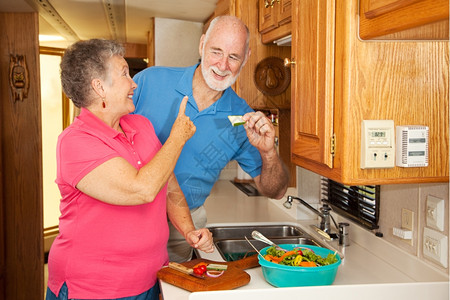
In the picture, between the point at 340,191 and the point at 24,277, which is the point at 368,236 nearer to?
the point at 340,191

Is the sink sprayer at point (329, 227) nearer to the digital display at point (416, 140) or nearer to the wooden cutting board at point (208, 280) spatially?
the wooden cutting board at point (208, 280)

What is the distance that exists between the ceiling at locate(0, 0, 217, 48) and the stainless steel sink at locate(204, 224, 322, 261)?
1.89 m

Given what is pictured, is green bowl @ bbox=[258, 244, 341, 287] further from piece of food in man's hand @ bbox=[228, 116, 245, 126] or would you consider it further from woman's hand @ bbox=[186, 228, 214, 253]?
piece of food in man's hand @ bbox=[228, 116, 245, 126]

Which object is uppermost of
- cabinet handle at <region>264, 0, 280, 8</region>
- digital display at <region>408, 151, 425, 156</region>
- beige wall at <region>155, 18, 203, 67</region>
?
beige wall at <region>155, 18, 203, 67</region>

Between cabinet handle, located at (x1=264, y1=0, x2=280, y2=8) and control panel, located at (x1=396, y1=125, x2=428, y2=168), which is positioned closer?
control panel, located at (x1=396, y1=125, x2=428, y2=168)

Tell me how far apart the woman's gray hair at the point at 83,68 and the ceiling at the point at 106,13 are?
216 cm

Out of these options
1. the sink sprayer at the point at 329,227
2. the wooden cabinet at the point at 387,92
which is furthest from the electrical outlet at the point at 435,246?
the sink sprayer at the point at 329,227

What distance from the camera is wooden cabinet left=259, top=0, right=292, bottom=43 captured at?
7.73ft

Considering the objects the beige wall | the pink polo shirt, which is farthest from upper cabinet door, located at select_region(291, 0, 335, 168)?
the beige wall

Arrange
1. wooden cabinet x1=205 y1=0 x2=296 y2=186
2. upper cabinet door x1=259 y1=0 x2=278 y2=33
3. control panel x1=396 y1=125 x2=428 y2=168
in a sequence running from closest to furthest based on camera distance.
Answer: control panel x1=396 y1=125 x2=428 y2=168 → upper cabinet door x1=259 y1=0 x2=278 y2=33 → wooden cabinet x1=205 y1=0 x2=296 y2=186

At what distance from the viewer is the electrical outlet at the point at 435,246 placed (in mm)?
1653

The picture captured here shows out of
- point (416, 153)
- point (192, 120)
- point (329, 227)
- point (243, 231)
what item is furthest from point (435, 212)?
point (243, 231)

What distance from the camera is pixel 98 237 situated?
1773 millimetres

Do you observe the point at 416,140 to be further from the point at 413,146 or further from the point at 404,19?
the point at 404,19
